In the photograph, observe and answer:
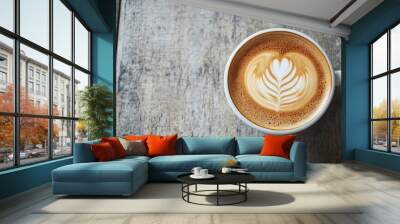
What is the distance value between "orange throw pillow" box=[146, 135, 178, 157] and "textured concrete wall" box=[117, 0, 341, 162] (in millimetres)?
1082

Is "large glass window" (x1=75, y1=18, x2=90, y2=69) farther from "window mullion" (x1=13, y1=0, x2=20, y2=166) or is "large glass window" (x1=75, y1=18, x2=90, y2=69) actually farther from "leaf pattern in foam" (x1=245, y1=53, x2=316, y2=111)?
"leaf pattern in foam" (x1=245, y1=53, x2=316, y2=111)

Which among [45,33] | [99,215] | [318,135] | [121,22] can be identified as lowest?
[99,215]

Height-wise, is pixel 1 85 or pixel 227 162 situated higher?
pixel 1 85

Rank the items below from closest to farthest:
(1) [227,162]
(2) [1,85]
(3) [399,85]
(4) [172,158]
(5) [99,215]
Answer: (5) [99,215], (2) [1,85], (1) [227,162], (4) [172,158], (3) [399,85]

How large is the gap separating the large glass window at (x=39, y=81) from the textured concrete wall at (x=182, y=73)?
0.91m

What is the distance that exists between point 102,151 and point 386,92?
5640 mm

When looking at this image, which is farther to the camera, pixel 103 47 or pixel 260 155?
pixel 103 47

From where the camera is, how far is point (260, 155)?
19.0 ft

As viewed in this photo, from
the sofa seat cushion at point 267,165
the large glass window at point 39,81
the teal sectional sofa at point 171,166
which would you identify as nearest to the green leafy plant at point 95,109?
the large glass window at point 39,81

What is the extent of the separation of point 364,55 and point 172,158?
5.31m

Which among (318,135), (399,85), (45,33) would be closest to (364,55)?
(399,85)

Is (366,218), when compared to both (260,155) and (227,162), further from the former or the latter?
(260,155)

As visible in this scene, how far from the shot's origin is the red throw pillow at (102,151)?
5009 millimetres

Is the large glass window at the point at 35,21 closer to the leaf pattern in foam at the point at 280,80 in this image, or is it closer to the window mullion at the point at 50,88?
the window mullion at the point at 50,88
